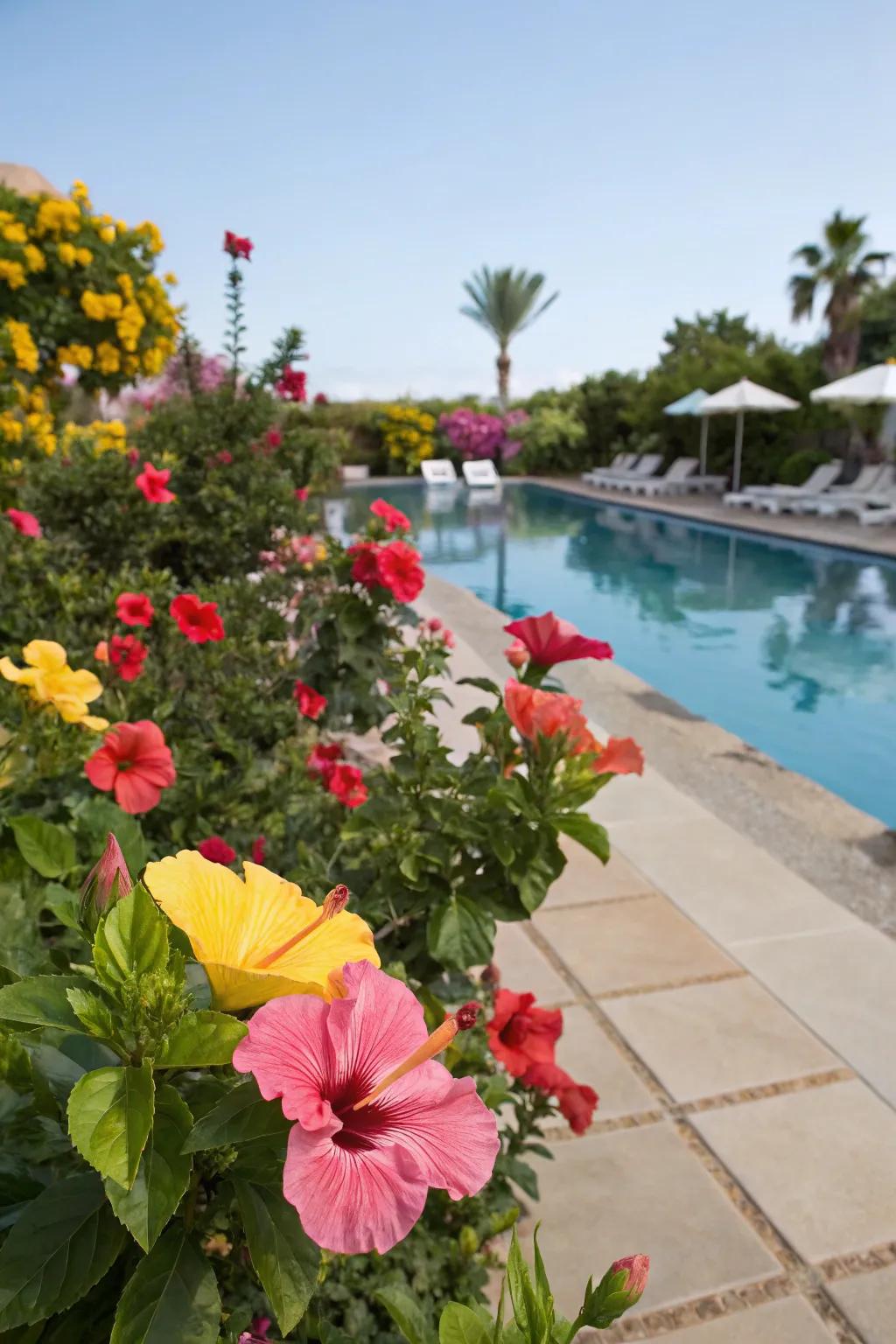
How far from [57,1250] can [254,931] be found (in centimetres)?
23

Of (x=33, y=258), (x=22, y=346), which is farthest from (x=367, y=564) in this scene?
(x=33, y=258)

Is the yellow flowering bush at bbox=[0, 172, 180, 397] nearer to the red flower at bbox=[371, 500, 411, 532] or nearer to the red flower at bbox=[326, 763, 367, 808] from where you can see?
the red flower at bbox=[371, 500, 411, 532]

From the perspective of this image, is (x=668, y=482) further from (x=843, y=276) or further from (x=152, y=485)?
(x=152, y=485)

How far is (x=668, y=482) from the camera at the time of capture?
1966 cm

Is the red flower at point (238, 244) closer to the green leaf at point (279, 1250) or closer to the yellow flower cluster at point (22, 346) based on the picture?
the yellow flower cluster at point (22, 346)

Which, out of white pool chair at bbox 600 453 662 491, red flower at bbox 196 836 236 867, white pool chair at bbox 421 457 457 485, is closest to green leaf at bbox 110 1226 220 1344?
red flower at bbox 196 836 236 867

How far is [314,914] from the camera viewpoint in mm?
632

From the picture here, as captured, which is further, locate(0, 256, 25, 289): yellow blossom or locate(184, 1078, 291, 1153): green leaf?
locate(0, 256, 25, 289): yellow blossom

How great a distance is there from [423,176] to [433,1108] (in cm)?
2104

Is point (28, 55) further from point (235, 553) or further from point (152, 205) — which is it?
point (235, 553)

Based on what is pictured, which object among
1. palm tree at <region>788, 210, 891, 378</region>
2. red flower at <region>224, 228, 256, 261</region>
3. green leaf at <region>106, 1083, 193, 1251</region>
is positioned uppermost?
palm tree at <region>788, 210, 891, 378</region>

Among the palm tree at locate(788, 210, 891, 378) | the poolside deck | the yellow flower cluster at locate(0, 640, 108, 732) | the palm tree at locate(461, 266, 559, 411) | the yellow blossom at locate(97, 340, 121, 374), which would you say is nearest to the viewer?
the yellow flower cluster at locate(0, 640, 108, 732)

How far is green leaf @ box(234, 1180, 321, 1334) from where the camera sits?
0.54 meters

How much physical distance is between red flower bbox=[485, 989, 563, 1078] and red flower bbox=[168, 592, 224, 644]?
1.20 meters
